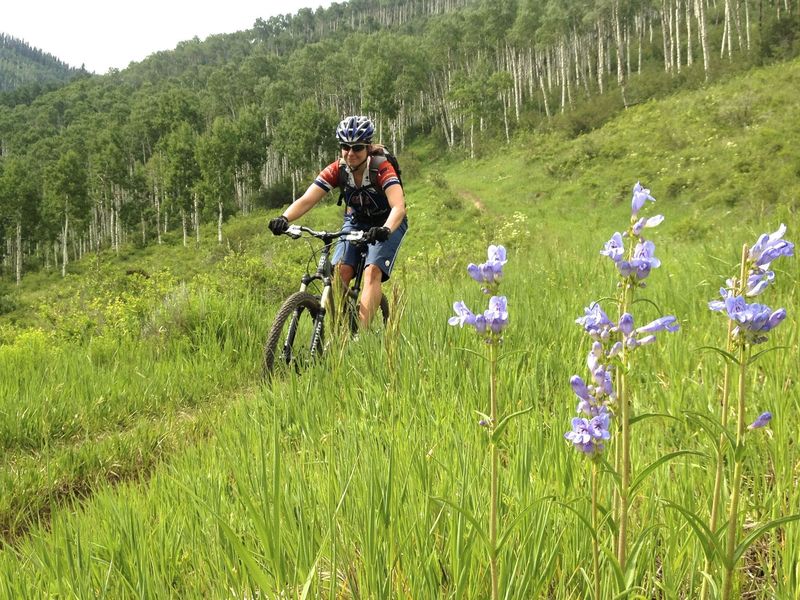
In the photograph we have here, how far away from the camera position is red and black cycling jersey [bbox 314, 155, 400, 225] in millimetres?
5363

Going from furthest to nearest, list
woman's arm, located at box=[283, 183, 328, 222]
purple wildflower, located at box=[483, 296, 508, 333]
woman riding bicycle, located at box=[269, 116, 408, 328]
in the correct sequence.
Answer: woman's arm, located at box=[283, 183, 328, 222] < woman riding bicycle, located at box=[269, 116, 408, 328] < purple wildflower, located at box=[483, 296, 508, 333]

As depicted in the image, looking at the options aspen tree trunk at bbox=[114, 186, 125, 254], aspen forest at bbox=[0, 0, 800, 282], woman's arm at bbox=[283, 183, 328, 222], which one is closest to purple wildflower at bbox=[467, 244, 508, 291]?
woman's arm at bbox=[283, 183, 328, 222]

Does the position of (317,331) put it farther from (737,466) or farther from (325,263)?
(737,466)

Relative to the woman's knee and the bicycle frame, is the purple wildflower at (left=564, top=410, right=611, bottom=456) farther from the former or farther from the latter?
the woman's knee

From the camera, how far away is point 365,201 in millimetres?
5492

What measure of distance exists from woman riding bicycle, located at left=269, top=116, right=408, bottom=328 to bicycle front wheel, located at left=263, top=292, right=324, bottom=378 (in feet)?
1.41

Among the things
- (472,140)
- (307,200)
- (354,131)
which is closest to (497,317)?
(354,131)

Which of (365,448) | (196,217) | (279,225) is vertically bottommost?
(365,448)

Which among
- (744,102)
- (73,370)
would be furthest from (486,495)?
(744,102)

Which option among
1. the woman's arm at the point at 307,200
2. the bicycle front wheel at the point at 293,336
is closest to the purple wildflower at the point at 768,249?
the bicycle front wheel at the point at 293,336

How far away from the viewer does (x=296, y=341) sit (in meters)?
5.11

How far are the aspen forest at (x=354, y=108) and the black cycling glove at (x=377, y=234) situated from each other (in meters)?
41.3

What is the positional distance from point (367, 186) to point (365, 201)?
0.14 m

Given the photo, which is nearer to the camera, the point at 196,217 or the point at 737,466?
the point at 737,466
